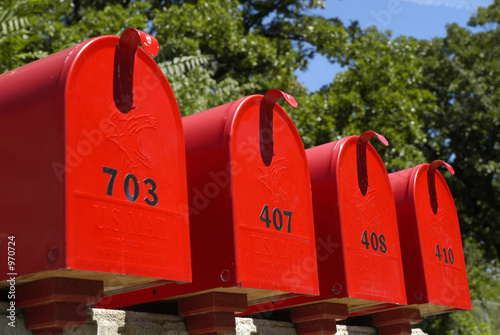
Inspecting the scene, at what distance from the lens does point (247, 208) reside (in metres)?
2.75

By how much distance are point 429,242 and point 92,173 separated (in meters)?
2.50

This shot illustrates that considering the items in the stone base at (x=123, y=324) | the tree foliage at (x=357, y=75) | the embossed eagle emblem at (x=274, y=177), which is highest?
the tree foliage at (x=357, y=75)

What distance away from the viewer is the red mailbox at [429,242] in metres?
3.97

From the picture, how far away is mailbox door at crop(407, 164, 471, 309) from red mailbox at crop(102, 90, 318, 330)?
3.91ft

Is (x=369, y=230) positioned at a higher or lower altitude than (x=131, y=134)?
lower

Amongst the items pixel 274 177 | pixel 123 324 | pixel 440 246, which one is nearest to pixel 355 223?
pixel 274 177

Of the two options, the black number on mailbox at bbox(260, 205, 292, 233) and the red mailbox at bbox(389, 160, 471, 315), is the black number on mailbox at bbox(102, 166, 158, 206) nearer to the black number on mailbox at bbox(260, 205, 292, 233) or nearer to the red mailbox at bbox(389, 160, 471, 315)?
the black number on mailbox at bbox(260, 205, 292, 233)

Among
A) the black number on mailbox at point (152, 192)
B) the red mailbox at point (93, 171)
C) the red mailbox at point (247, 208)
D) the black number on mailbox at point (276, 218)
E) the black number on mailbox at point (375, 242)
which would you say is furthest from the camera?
the black number on mailbox at point (375, 242)

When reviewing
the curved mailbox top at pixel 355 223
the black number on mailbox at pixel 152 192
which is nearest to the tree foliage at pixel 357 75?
the curved mailbox top at pixel 355 223

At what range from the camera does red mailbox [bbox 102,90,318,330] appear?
2.67 metres

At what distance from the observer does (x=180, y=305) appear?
287 cm

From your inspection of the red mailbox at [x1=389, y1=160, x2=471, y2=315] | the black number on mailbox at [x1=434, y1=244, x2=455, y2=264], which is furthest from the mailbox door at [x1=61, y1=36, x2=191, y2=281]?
the black number on mailbox at [x1=434, y1=244, x2=455, y2=264]

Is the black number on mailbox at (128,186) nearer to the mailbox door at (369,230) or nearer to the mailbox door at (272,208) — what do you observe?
the mailbox door at (272,208)

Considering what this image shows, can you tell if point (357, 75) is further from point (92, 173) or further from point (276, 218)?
point (92, 173)
